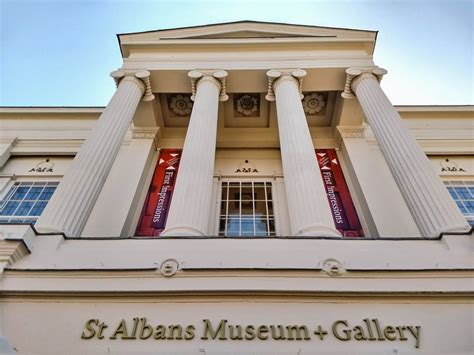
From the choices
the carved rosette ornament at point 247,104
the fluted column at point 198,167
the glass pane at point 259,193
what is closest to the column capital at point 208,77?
the fluted column at point 198,167

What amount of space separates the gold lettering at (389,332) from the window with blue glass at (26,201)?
9.84m

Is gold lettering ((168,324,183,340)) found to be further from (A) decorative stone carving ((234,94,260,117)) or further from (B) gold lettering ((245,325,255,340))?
(A) decorative stone carving ((234,94,260,117))

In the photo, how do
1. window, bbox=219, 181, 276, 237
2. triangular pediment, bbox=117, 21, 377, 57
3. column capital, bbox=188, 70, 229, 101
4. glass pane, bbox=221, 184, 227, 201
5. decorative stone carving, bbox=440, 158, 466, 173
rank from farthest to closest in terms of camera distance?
decorative stone carving, bbox=440, 158, 466, 173
triangular pediment, bbox=117, 21, 377, 57
glass pane, bbox=221, 184, 227, 201
column capital, bbox=188, 70, 229, 101
window, bbox=219, 181, 276, 237

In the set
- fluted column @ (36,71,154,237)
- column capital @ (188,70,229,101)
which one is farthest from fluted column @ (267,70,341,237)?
fluted column @ (36,71,154,237)

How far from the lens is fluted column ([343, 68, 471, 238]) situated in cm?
692

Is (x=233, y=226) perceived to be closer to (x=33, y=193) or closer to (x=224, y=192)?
(x=224, y=192)

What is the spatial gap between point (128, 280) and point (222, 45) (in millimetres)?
9256

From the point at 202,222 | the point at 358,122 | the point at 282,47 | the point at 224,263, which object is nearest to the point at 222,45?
the point at 282,47

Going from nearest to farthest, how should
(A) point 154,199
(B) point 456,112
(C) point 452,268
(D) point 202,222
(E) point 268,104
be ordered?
1. (C) point 452,268
2. (D) point 202,222
3. (A) point 154,199
4. (E) point 268,104
5. (B) point 456,112

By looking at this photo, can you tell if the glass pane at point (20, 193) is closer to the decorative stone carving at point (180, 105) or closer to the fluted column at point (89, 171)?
the fluted column at point (89, 171)

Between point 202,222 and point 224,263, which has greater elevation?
point 202,222

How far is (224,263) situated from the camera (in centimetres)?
608

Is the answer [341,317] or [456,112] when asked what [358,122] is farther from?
[341,317]

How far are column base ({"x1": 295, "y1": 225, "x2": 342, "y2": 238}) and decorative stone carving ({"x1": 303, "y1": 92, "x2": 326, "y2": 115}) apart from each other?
714 centimetres
